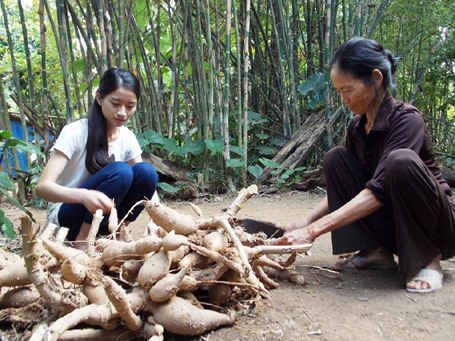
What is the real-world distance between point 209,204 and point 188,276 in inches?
116

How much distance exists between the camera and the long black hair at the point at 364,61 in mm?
1799

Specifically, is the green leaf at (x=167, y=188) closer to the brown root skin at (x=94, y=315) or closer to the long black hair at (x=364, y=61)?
the long black hair at (x=364, y=61)

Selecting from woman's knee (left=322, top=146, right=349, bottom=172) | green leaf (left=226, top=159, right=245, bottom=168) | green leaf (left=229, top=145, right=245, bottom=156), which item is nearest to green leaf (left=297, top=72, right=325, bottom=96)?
green leaf (left=229, top=145, right=245, bottom=156)

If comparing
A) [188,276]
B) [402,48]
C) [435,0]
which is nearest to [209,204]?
[188,276]

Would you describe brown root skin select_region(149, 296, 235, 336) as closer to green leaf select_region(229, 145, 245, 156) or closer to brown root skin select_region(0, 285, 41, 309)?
brown root skin select_region(0, 285, 41, 309)

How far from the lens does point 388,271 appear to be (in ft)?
6.45

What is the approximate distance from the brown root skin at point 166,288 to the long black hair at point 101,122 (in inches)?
43.3

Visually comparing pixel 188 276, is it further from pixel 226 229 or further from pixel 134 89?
pixel 134 89

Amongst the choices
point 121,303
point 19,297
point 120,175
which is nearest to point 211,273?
point 121,303

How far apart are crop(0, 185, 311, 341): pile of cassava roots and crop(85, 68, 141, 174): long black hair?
0.70m

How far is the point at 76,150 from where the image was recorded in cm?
208

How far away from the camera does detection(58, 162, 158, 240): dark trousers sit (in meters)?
2.04

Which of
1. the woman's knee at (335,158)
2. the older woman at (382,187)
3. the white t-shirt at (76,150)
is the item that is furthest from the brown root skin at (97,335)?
the woman's knee at (335,158)

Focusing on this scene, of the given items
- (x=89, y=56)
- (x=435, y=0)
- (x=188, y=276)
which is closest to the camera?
(x=188, y=276)
